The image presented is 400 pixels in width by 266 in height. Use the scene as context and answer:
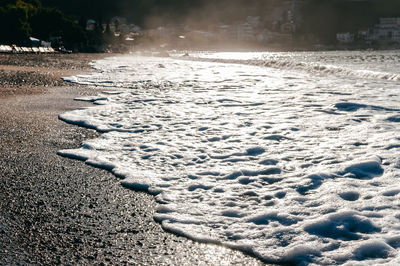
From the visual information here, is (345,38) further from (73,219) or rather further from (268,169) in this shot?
(73,219)

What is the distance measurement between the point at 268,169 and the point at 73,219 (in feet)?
9.11

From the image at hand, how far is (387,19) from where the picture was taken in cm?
18862

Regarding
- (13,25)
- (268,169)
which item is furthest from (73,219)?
(13,25)

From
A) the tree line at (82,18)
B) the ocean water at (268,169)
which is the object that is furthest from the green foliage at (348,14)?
the ocean water at (268,169)

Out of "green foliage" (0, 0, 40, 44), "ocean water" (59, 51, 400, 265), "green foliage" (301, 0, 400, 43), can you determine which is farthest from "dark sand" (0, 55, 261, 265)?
"green foliage" (301, 0, 400, 43)

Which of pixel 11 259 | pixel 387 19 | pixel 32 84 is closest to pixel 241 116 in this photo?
pixel 11 259

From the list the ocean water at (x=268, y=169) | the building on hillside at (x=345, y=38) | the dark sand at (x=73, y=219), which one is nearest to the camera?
the dark sand at (x=73, y=219)

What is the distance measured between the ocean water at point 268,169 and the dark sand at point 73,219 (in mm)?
224

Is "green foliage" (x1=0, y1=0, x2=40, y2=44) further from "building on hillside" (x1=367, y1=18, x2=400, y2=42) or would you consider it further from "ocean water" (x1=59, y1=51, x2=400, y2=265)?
"building on hillside" (x1=367, y1=18, x2=400, y2=42)

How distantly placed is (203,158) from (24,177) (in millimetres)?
2566

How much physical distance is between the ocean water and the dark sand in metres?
0.22

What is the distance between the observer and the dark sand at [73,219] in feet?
9.80

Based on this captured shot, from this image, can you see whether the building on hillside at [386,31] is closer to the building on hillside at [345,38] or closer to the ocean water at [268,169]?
the building on hillside at [345,38]

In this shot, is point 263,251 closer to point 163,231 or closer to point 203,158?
point 163,231
